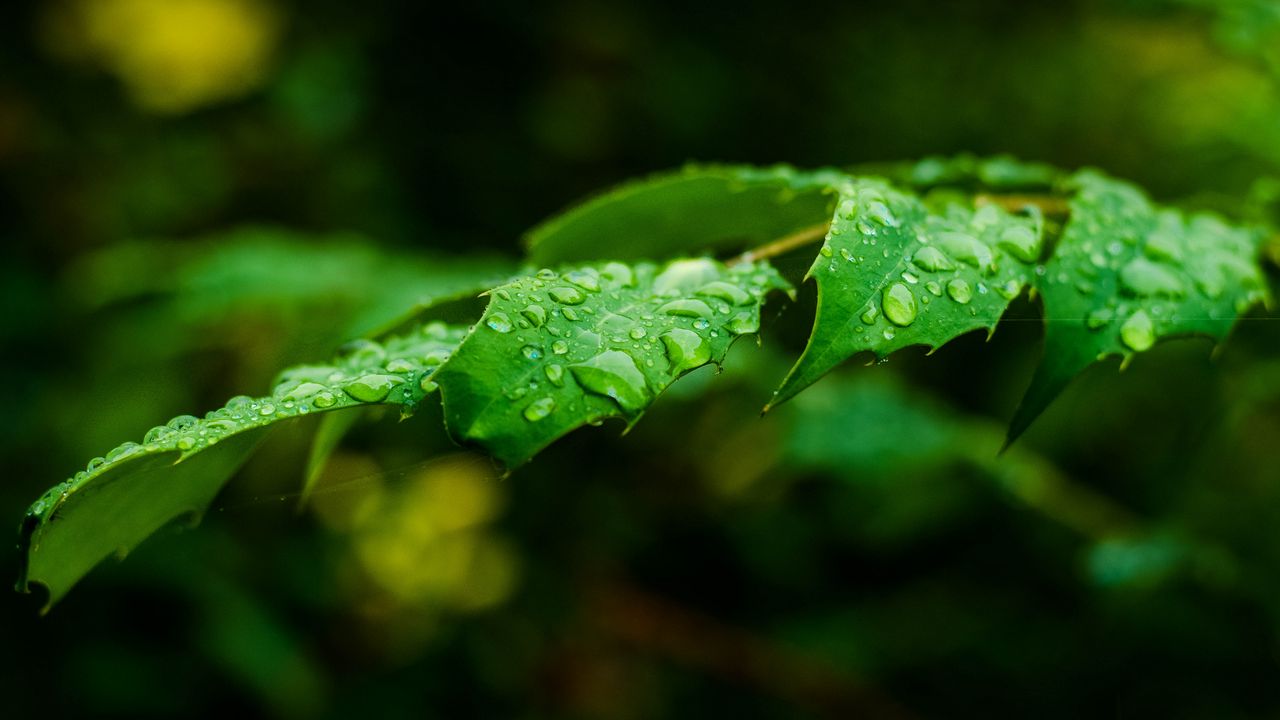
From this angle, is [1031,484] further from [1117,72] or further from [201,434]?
[1117,72]

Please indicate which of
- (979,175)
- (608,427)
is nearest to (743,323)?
(979,175)

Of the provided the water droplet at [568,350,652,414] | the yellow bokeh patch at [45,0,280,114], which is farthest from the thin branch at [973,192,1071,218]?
the yellow bokeh patch at [45,0,280,114]

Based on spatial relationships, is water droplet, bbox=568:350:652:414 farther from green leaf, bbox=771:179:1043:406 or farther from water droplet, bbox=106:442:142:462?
water droplet, bbox=106:442:142:462

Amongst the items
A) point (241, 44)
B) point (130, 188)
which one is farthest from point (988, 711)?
point (241, 44)

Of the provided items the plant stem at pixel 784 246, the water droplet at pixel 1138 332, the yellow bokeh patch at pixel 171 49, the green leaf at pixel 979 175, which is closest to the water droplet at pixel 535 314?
the plant stem at pixel 784 246

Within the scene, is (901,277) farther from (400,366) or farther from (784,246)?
(400,366)

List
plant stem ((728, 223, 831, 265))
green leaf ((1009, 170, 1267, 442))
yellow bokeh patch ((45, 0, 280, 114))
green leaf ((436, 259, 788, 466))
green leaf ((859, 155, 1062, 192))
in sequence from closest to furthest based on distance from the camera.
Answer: green leaf ((436, 259, 788, 466)), green leaf ((1009, 170, 1267, 442)), plant stem ((728, 223, 831, 265)), green leaf ((859, 155, 1062, 192)), yellow bokeh patch ((45, 0, 280, 114))

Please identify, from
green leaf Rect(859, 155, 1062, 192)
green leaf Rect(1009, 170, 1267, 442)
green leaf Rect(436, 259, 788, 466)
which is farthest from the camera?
green leaf Rect(859, 155, 1062, 192)
